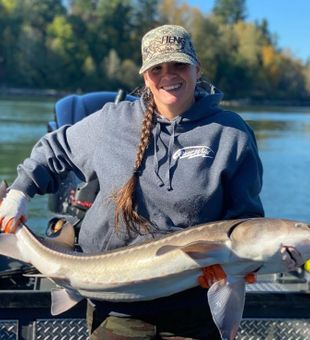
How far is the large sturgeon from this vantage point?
7.91ft

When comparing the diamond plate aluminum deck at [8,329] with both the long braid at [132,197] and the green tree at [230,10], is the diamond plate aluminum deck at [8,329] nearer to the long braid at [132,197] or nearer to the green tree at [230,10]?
the long braid at [132,197]

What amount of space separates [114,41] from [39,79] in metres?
18.0

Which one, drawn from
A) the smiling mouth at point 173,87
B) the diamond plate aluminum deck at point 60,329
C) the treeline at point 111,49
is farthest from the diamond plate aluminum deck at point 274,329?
the treeline at point 111,49

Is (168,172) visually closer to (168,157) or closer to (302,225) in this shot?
(168,157)

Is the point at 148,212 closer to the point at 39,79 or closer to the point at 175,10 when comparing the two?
the point at 39,79

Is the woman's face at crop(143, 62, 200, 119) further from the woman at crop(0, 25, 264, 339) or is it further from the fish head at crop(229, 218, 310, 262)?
the fish head at crop(229, 218, 310, 262)

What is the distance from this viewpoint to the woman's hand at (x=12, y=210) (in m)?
2.79

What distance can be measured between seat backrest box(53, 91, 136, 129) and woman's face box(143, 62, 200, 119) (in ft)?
10.7

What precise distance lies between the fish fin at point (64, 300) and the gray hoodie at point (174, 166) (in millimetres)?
227

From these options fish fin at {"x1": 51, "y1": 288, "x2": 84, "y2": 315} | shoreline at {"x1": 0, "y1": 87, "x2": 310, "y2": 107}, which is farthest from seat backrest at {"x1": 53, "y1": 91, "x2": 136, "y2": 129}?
shoreline at {"x1": 0, "y1": 87, "x2": 310, "y2": 107}

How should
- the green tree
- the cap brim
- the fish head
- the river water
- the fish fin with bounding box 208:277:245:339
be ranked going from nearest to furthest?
the fish head < the fish fin with bounding box 208:277:245:339 < the cap brim < the river water < the green tree

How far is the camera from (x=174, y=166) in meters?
2.62

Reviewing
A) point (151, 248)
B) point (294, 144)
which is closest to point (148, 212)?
point (151, 248)

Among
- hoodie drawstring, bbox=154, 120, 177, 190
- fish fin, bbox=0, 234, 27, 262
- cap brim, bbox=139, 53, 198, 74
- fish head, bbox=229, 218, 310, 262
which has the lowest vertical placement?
fish fin, bbox=0, 234, 27, 262
